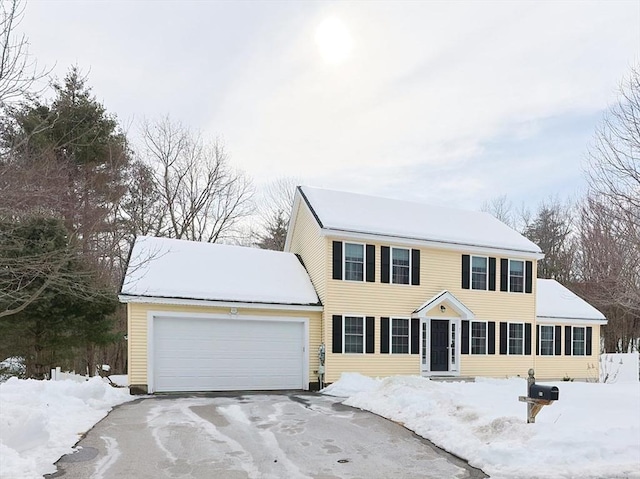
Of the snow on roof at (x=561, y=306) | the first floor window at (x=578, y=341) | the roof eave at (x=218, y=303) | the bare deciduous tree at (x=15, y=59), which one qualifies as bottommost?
the first floor window at (x=578, y=341)

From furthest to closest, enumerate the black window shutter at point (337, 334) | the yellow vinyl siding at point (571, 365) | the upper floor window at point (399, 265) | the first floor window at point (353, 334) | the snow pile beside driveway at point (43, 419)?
the yellow vinyl siding at point (571, 365), the upper floor window at point (399, 265), the first floor window at point (353, 334), the black window shutter at point (337, 334), the snow pile beside driveway at point (43, 419)

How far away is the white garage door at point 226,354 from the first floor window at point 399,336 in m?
3.24

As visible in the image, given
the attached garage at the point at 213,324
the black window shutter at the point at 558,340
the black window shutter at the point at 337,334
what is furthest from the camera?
the black window shutter at the point at 558,340

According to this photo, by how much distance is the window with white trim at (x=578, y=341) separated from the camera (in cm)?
2073

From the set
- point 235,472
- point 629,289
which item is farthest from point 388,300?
point 235,472

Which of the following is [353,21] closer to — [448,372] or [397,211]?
[397,211]

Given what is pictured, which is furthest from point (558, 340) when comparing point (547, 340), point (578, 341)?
point (578, 341)

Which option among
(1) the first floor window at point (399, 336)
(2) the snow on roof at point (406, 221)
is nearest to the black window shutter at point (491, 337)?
(2) the snow on roof at point (406, 221)

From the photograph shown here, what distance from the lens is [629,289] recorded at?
39.0 feet

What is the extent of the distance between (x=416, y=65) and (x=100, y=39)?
815cm

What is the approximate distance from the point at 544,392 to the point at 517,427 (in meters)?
0.66

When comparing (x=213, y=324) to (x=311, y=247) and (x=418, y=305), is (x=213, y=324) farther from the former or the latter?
(x=418, y=305)

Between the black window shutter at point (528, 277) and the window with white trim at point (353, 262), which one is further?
the black window shutter at point (528, 277)

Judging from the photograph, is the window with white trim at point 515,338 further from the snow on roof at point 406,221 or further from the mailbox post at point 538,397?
the mailbox post at point 538,397
